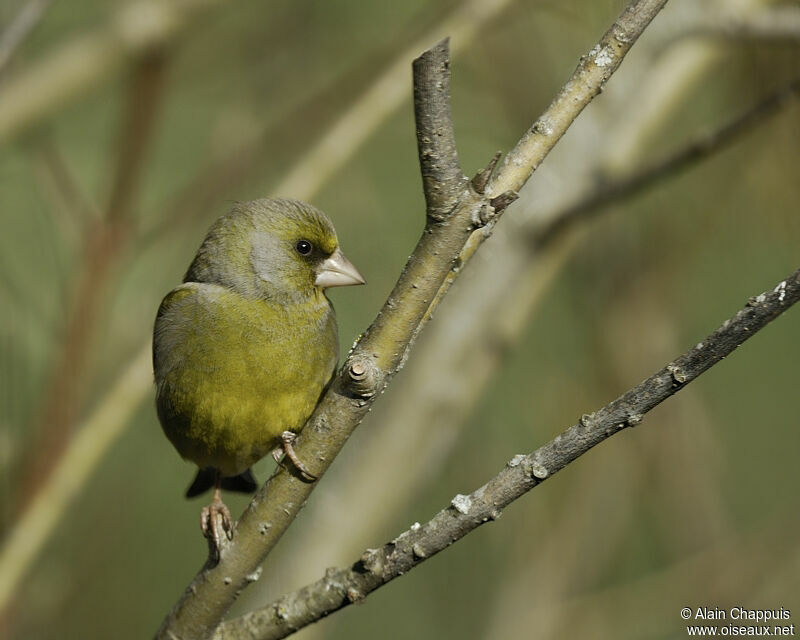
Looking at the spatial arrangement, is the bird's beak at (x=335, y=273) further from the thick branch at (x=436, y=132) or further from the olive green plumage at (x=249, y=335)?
the thick branch at (x=436, y=132)

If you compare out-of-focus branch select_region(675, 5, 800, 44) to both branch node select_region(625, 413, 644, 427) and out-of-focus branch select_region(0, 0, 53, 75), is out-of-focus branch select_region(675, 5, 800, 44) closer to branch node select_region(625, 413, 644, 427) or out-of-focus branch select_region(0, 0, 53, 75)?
branch node select_region(625, 413, 644, 427)

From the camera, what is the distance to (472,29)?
3840 millimetres

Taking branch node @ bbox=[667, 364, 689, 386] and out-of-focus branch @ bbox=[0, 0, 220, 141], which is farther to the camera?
out-of-focus branch @ bbox=[0, 0, 220, 141]

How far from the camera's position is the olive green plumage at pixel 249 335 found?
10.9 feet

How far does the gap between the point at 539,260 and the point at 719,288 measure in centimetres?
177

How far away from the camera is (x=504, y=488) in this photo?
215 centimetres

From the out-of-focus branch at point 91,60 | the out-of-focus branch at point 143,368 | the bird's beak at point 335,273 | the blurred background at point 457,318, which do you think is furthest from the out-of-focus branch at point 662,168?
the out-of-focus branch at point 91,60

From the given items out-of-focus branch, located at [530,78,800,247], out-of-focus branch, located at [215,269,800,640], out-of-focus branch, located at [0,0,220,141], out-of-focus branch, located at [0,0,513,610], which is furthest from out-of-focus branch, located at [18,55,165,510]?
out-of-focus branch, located at [530,78,800,247]

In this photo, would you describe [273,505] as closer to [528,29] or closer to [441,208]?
[441,208]

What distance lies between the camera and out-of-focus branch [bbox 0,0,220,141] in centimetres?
421

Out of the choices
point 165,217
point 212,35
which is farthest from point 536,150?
point 212,35

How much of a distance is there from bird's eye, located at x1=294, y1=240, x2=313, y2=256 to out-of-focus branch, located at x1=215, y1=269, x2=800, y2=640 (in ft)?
4.61

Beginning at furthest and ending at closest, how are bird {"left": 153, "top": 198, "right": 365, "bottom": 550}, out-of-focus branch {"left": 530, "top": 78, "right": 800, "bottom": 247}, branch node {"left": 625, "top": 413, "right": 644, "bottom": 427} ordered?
1. out-of-focus branch {"left": 530, "top": 78, "right": 800, "bottom": 247}
2. bird {"left": 153, "top": 198, "right": 365, "bottom": 550}
3. branch node {"left": 625, "top": 413, "right": 644, "bottom": 427}

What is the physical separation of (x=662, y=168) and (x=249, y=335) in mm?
1657
